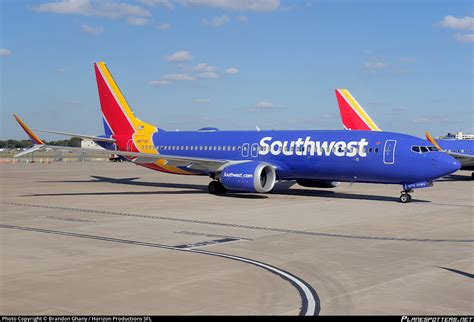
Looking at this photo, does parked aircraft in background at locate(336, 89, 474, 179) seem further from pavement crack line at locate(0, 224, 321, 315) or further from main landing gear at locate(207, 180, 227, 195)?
pavement crack line at locate(0, 224, 321, 315)

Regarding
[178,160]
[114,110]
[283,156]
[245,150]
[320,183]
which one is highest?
[114,110]

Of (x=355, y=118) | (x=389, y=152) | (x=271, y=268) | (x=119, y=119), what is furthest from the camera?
(x=355, y=118)

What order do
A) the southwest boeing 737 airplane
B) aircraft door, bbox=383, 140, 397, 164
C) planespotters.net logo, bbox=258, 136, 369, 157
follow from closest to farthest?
the southwest boeing 737 airplane, aircraft door, bbox=383, 140, 397, 164, planespotters.net logo, bbox=258, 136, 369, 157

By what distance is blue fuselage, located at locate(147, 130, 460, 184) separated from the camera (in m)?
25.2

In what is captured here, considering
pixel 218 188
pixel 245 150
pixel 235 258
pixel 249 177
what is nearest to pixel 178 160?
pixel 218 188

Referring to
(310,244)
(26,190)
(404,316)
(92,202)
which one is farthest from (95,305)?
(26,190)

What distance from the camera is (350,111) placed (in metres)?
48.7

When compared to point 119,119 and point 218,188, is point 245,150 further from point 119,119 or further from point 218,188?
point 119,119

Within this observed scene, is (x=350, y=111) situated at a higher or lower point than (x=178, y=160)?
higher

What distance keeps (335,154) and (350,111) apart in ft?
73.3

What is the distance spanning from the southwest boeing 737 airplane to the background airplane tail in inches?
3.7

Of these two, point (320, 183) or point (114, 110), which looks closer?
point (320, 183)

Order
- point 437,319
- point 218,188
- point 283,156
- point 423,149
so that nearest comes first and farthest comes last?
point 437,319, point 423,149, point 283,156, point 218,188

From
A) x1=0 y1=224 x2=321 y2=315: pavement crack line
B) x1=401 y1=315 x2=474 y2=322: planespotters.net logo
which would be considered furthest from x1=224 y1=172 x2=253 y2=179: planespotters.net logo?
x1=401 y1=315 x2=474 y2=322: planespotters.net logo
